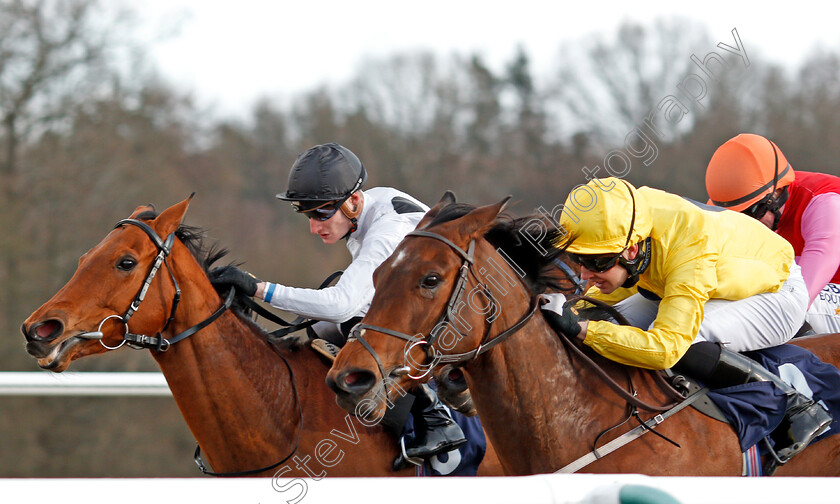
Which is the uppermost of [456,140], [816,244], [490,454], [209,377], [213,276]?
[816,244]

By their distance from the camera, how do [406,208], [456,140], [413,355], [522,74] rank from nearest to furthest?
[413,355] → [406,208] → [456,140] → [522,74]

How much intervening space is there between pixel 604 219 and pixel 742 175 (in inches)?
48.0

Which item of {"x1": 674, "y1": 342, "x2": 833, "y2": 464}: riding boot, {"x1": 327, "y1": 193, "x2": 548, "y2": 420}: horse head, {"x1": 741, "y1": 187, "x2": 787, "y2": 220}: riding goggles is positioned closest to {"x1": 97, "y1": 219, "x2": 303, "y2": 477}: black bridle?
{"x1": 327, "y1": 193, "x2": 548, "y2": 420}: horse head

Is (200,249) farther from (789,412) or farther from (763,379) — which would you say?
(789,412)

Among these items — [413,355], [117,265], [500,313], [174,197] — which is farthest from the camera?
[174,197]

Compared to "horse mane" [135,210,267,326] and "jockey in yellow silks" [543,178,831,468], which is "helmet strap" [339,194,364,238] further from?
"jockey in yellow silks" [543,178,831,468]

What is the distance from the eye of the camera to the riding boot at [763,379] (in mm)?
2721

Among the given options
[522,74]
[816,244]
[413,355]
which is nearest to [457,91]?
[522,74]

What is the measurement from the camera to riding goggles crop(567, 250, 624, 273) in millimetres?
2678

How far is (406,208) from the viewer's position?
3.43 metres

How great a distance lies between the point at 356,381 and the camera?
89.9 inches

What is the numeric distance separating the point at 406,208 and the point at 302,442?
3.49 ft

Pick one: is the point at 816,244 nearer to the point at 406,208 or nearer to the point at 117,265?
the point at 406,208

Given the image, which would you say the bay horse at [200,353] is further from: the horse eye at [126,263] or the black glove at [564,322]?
the black glove at [564,322]
